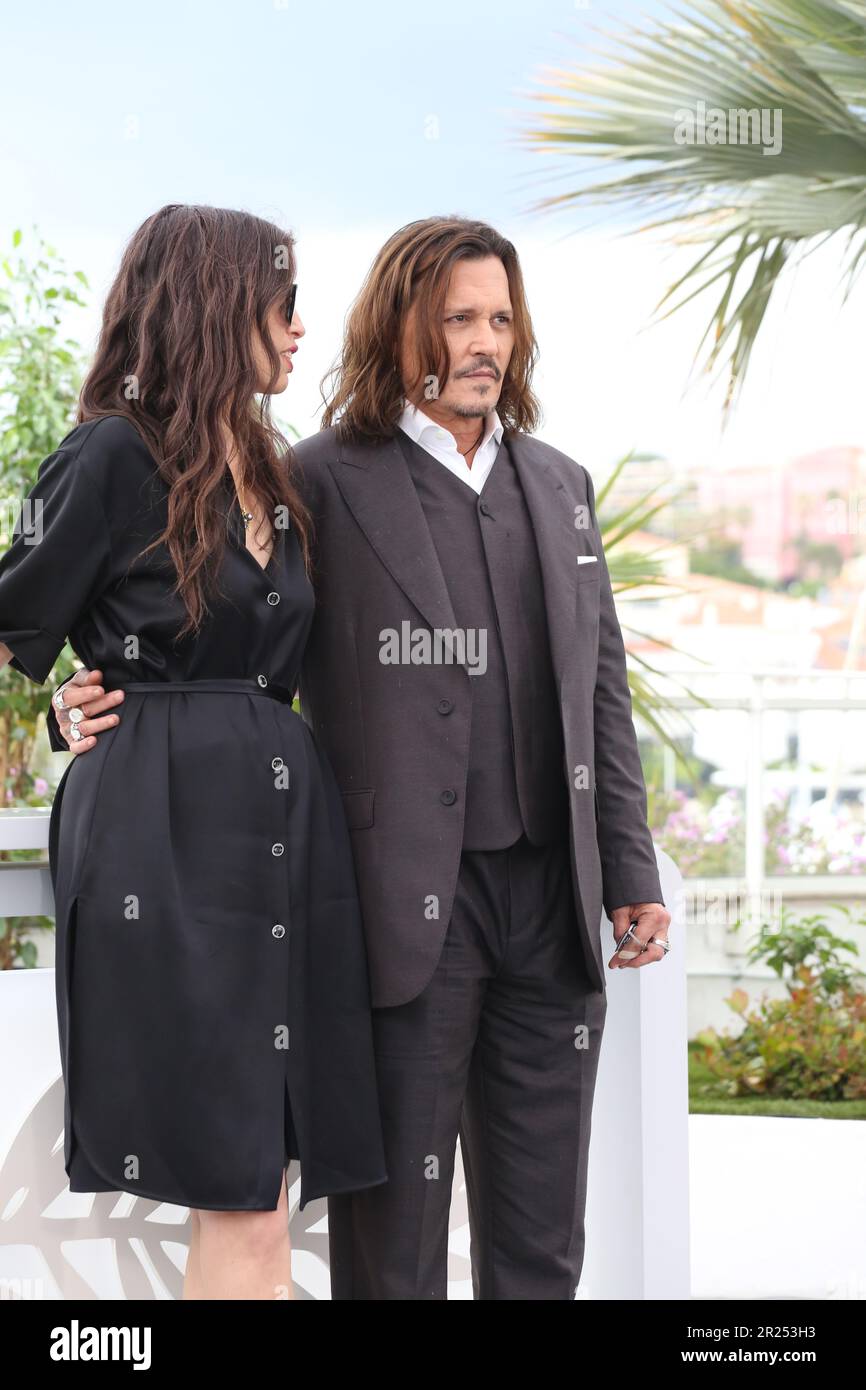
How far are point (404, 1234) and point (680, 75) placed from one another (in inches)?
117

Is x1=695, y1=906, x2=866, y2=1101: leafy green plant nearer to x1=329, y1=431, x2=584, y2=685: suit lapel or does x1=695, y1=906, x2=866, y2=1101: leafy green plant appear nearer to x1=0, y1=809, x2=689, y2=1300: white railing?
x1=0, y1=809, x2=689, y2=1300: white railing

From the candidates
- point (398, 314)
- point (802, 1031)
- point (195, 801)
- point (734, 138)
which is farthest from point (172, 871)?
point (802, 1031)

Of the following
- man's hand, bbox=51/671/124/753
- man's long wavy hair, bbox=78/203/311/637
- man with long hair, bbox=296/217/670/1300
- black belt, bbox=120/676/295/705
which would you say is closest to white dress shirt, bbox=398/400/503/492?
man with long hair, bbox=296/217/670/1300

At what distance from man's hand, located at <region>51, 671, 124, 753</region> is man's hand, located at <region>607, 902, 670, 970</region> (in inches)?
27.5

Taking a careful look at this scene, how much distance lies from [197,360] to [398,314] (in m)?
0.34

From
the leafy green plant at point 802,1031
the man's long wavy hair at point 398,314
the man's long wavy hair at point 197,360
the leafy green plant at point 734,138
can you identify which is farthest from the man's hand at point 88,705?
the leafy green plant at point 802,1031

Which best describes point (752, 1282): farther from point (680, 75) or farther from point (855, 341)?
point (855, 341)

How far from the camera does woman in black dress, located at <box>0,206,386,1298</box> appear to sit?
147 centimetres

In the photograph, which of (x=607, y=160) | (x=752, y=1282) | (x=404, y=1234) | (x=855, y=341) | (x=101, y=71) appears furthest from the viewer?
(x=101, y=71)

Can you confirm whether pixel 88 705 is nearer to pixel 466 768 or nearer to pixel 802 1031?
pixel 466 768

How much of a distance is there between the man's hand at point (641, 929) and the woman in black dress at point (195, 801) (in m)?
0.37

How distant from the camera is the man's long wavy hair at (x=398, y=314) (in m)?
1.76

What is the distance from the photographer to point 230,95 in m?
7.35

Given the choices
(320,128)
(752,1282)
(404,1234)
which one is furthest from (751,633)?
(404,1234)
